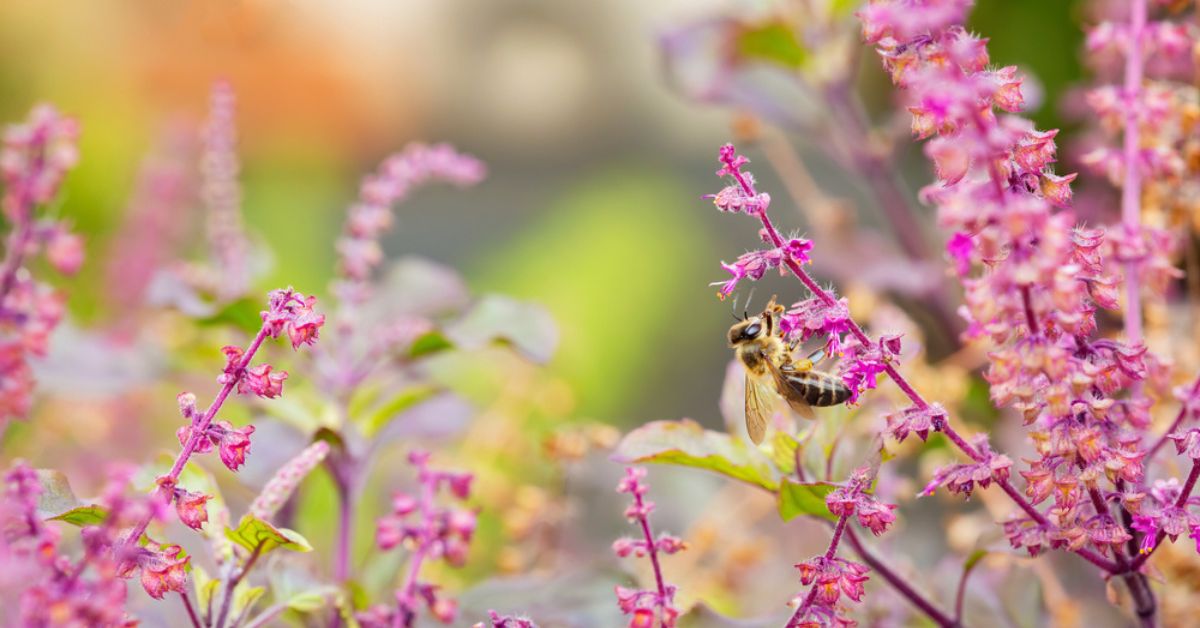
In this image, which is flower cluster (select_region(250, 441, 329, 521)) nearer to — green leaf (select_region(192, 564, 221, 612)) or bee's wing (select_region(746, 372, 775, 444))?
green leaf (select_region(192, 564, 221, 612))

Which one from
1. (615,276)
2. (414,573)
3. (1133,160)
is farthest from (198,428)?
(615,276)

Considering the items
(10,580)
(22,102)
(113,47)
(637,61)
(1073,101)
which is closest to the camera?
(10,580)

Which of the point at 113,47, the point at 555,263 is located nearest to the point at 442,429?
the point at 555,263

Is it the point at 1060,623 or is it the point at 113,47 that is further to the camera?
the point at 113,47

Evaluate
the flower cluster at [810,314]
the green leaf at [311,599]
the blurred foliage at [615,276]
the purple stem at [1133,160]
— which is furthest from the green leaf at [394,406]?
the blurred foliage at [615,276]

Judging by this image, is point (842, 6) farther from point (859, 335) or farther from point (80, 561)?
point (80, 561)

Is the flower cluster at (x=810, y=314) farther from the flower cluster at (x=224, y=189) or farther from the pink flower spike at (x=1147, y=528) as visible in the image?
the flower cluster at (x=224, y=189)

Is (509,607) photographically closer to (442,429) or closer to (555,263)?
(442,429)
